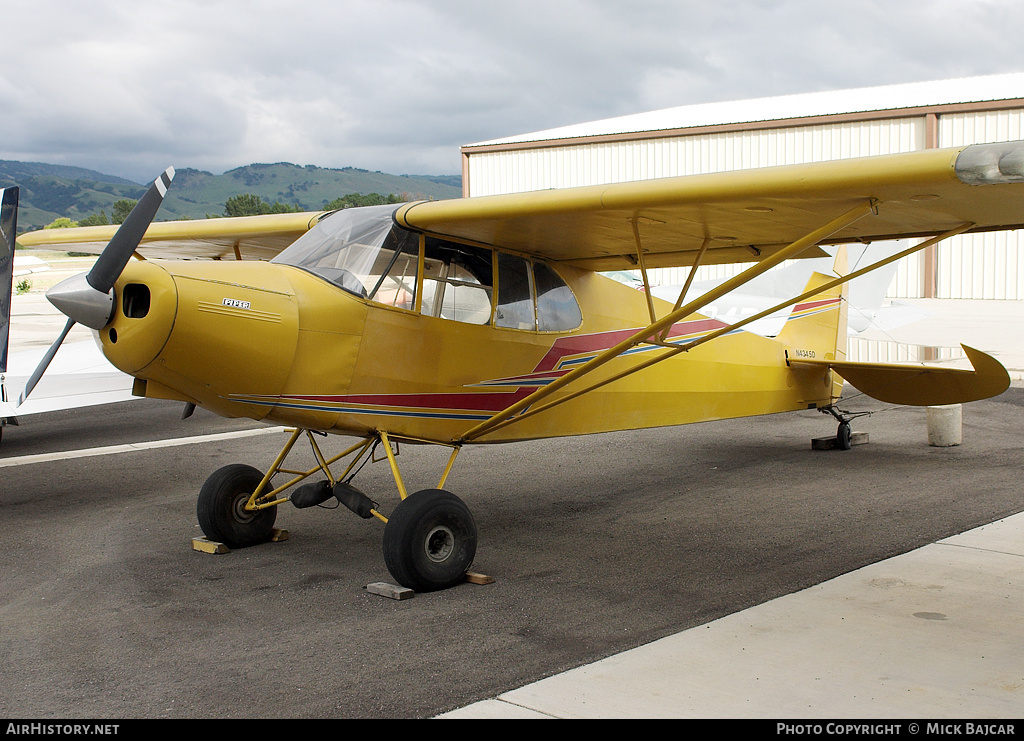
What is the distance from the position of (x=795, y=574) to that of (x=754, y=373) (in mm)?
3644

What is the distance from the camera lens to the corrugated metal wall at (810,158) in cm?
1980

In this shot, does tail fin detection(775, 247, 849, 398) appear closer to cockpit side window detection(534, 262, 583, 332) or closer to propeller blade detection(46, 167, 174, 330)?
cockpit side window detection(534, 262, 583, 332)

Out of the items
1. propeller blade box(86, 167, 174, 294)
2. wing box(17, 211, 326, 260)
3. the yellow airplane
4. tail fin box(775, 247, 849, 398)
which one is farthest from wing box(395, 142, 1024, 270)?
tail fin box(775, 247, 849, 398)

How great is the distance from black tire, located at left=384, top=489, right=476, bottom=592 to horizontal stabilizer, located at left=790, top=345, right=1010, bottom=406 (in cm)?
500

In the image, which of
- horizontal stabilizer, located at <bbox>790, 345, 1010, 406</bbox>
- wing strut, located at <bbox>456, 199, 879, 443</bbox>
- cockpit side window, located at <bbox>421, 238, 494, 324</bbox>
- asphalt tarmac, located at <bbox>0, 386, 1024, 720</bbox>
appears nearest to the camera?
asphalt tarmac, located at <bbox>0, 386, 1024, 720</bbox>

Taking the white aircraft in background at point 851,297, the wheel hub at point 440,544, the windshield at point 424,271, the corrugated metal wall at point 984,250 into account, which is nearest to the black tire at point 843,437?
the windshield at point 424,271

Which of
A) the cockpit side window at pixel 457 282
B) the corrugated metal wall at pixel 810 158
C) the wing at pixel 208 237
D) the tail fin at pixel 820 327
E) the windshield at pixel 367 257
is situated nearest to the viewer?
the windshield at pixel 367 257

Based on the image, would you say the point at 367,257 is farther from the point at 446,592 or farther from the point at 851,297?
the point at 851,297

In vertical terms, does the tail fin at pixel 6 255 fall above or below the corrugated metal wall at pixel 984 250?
below

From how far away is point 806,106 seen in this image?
24062mm

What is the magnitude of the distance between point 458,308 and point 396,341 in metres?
0.60

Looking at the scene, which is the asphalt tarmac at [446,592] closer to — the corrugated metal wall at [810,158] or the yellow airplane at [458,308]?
the yellow airplane at [458,308]

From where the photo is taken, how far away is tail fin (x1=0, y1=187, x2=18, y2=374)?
8.34 m

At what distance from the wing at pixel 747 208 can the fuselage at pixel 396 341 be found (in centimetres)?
32
